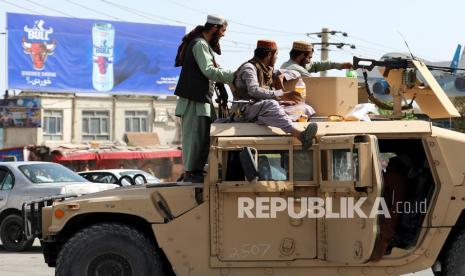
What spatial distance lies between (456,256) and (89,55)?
176 ft

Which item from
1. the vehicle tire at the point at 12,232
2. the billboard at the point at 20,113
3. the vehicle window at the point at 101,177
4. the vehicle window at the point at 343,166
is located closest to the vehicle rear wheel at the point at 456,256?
the vehicle window at the point at 343,166

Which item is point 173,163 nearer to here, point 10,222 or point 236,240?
point 10,222

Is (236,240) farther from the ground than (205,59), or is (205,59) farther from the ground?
(205,59)

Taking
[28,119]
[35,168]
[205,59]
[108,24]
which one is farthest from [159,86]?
[205,59]

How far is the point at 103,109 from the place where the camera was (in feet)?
204

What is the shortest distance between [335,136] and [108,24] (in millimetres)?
55395

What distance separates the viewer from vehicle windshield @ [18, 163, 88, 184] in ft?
49.1

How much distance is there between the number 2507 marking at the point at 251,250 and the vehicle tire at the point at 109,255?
0.72m

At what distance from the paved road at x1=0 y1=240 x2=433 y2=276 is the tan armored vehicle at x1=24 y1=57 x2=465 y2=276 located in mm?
3034

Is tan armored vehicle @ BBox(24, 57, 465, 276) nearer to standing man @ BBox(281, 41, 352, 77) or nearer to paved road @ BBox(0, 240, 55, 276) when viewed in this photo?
standing man @ BBox(281, 41, 352, 77)

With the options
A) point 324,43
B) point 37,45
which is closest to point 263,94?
point 324,43

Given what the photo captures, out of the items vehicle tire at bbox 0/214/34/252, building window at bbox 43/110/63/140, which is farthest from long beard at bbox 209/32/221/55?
building window at bbox 43/110/63/140

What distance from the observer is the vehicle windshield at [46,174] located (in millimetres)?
14969

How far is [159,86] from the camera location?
63.0 metres
